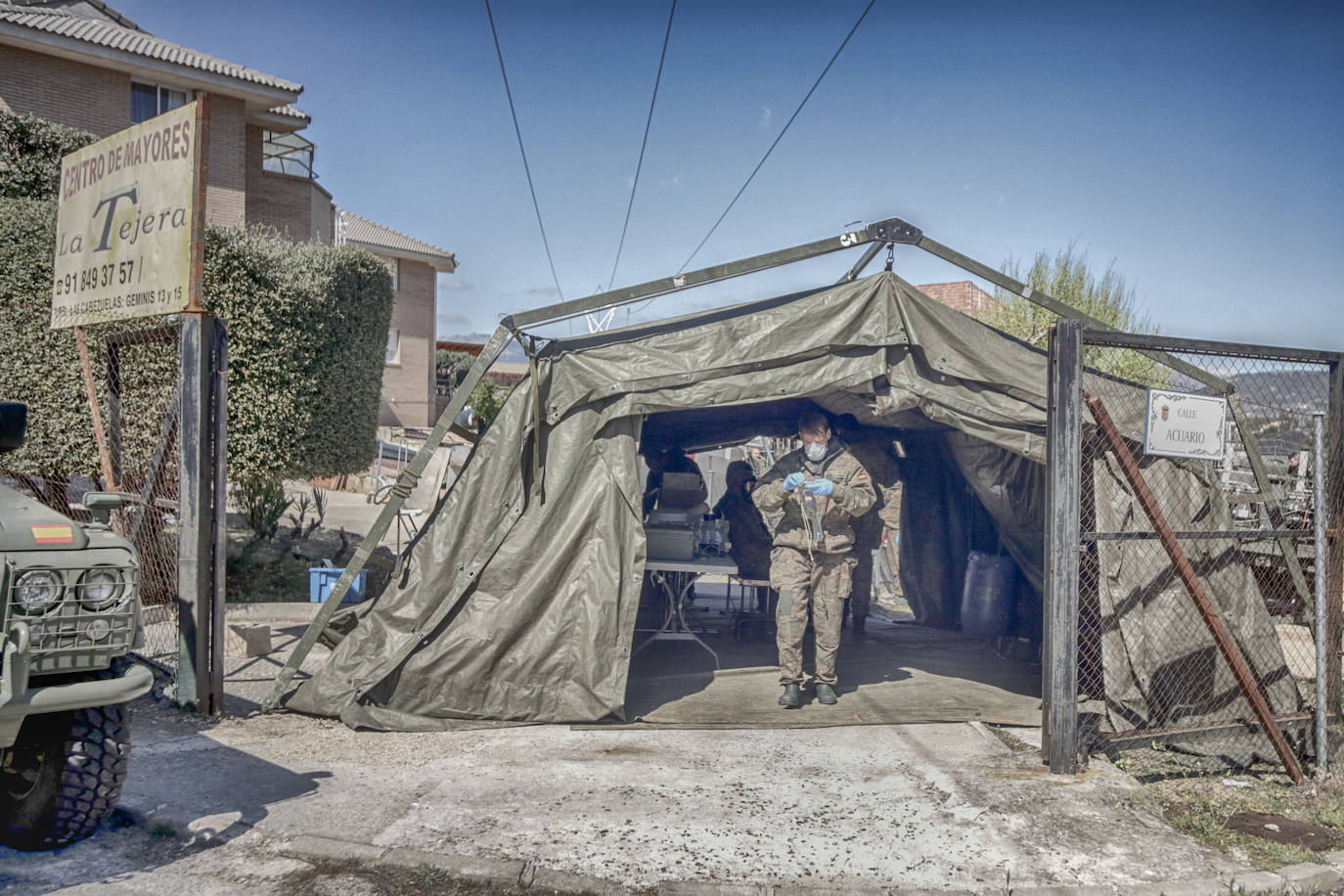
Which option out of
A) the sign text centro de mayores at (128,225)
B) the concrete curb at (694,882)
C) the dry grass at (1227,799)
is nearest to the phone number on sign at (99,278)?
the sign text centro de mayores at (128,225)

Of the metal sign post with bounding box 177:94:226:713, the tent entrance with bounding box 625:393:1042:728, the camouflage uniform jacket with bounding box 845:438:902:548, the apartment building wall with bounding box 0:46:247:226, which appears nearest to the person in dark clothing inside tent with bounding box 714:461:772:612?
the tent entrance with bounding box 625:393:1042:728

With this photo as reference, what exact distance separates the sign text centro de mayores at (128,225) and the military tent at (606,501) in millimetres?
2212

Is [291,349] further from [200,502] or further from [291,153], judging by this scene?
[291,153]

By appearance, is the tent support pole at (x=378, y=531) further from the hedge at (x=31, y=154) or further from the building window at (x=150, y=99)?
the building window at (x=150, y=99)

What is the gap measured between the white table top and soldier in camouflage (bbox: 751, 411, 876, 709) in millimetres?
782

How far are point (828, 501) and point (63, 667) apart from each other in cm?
461

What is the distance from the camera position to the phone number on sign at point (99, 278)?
241 inches

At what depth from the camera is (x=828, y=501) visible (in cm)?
668

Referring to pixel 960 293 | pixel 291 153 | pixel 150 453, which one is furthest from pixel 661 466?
pixel 960 293

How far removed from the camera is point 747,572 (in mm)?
9242

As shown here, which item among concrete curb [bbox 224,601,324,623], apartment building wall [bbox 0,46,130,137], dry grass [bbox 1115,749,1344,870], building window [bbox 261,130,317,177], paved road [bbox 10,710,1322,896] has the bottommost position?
dry grass [bbox 1115,749,1344,870]

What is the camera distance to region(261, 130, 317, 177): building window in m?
24.0

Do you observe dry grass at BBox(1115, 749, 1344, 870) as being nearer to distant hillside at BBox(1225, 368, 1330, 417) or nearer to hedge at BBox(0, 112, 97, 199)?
distant hillside at BBox(1225, 368, 1330, 417)

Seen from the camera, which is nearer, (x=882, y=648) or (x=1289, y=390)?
(x=1289, y=390)
